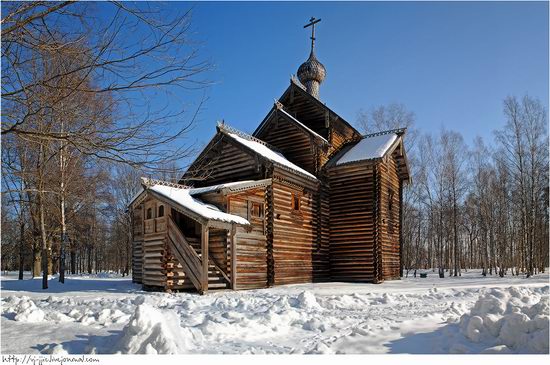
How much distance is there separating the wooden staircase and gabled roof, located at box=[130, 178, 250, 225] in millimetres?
1000

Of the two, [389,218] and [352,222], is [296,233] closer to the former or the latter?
[352,222]

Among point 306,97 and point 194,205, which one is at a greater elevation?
point 306,97

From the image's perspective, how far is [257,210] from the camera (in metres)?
18.7

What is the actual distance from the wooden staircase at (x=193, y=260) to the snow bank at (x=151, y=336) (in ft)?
29.1

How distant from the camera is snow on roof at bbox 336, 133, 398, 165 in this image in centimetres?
2256

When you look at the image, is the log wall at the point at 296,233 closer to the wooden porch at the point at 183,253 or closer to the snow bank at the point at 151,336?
the wooden porch at the point at 183,253

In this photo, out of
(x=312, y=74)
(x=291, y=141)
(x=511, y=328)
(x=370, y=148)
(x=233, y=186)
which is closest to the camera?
(x=511, y=328)

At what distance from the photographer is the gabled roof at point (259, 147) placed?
1975 cm

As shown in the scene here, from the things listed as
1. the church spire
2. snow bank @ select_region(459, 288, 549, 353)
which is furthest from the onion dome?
snow bank @ select_region(459, 288, 549, 353)

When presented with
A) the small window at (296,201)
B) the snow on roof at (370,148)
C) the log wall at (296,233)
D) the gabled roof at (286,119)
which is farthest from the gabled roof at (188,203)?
the snow on roof at (370,148)

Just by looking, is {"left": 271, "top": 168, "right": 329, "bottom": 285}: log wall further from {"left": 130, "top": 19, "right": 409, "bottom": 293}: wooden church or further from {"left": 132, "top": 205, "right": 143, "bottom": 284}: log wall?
{"left": 132, "top": 205, "right": 143, "bottom": 284}: log wall

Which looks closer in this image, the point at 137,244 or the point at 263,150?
the point at 263,150

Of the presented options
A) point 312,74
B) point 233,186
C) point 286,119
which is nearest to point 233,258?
point 233,186

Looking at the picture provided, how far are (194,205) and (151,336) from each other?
10259 millimetres
